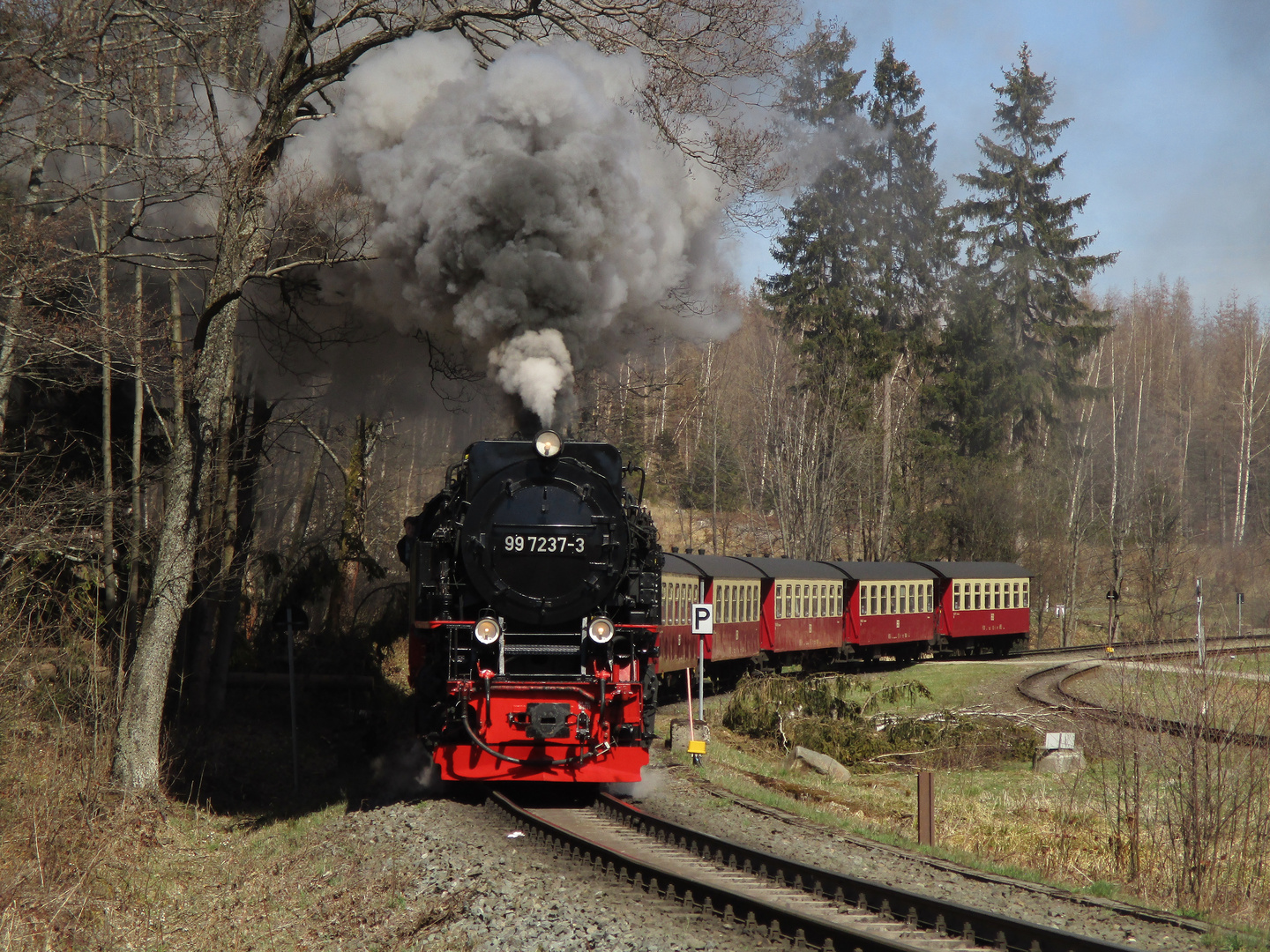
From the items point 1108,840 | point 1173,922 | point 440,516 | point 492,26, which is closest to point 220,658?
point 440,516

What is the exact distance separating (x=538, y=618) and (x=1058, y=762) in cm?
787

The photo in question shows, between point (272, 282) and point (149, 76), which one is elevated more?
point (149, 76)

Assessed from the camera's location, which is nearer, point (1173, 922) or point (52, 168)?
point (1173, 922)

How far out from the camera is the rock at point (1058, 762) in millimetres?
13258

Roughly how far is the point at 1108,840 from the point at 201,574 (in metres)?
10.6

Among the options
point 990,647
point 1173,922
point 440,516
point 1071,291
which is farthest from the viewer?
point 1071,291

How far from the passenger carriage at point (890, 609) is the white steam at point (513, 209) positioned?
13.0m

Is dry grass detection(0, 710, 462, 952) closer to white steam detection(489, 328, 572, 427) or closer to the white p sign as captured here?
white steam detection(489, 328, 572, 427)

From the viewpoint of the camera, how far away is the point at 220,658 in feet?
51.9

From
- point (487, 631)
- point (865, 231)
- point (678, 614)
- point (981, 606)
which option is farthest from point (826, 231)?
point (487, 631)

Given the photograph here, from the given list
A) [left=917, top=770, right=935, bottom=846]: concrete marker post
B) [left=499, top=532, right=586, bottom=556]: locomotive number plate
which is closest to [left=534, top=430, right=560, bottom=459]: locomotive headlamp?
[left=499, top=532, right=586, bottom=556]: locomotive number plate

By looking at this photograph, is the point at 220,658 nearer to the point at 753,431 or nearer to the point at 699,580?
the point at 699,580

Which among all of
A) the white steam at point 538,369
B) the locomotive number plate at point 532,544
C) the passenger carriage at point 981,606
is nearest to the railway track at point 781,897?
the locomotive number plate at point 532,544

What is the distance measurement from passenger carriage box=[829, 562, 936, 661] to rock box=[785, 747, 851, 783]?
1049 centimetres
